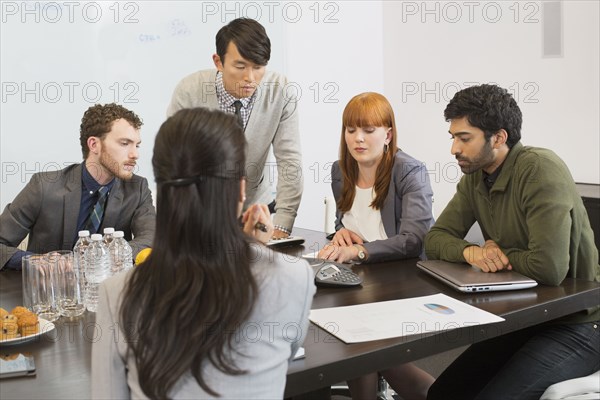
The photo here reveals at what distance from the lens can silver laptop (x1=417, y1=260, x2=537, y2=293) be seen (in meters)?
2.14

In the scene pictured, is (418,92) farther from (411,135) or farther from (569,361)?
(569,361)

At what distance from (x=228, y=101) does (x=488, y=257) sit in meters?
1.41

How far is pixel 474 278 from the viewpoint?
2209 millimetres

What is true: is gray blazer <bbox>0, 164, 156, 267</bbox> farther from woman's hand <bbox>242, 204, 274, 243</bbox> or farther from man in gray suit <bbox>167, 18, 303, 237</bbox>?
woman's hand <bbox>242, 204, 274, 243</bbox>

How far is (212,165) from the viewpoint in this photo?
4.33ft

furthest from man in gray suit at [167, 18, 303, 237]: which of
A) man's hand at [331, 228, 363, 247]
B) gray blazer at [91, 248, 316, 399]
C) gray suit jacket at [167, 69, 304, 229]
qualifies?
gray blazer at [91, 248, 316, 399]

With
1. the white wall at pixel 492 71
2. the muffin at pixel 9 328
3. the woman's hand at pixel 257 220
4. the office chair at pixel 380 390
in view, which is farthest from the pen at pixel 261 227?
the white wall at pixel 492 71

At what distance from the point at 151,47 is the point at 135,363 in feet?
10.2

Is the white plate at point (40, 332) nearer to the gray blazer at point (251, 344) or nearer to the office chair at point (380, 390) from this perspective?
the gray blazer at point (251, 344)

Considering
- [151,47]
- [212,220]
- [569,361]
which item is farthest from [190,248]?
[151,47]

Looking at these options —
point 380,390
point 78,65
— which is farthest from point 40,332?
point 78,65

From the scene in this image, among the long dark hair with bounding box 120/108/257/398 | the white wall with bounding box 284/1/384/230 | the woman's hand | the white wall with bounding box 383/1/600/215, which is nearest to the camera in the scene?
the long dark hair with bounding box 120/108/257/398

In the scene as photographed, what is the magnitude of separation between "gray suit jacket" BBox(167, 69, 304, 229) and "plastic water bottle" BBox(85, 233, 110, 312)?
108cm

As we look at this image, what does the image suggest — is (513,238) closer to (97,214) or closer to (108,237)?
(108,237)
